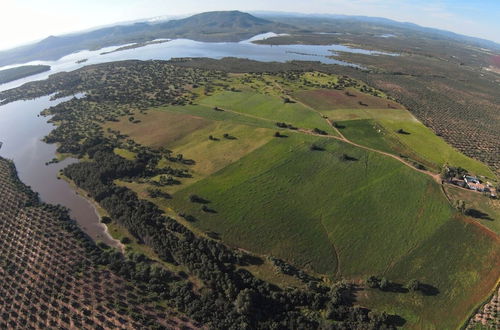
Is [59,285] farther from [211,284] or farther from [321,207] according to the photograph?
[321,207]

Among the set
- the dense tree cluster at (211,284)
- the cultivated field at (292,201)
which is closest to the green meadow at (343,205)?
the cultivated field at (292,201)

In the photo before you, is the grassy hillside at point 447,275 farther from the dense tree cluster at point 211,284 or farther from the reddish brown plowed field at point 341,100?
the reddish brown plowed field at point 341,100

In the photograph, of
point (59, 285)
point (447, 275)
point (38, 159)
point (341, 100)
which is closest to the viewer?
point (59, 285)

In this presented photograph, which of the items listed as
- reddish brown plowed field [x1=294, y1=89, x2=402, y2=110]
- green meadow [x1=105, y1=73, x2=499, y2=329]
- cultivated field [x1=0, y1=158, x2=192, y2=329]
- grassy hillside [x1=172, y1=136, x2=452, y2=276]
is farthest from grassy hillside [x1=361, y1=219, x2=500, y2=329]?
reddish brown plowed field [x1=294, y1=89, x2=402, y2=110]

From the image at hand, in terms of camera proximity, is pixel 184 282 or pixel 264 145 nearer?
pixel 184 282

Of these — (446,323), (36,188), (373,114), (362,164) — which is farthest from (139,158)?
(373,114)

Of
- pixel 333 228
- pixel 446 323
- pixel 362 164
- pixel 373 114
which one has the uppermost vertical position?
pixel 373 114

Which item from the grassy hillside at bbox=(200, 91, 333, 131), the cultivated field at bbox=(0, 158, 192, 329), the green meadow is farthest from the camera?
the grassy hillside at bbox=(200, 91, 333, 131)

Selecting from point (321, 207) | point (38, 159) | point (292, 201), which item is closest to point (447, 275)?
point (321, 207)

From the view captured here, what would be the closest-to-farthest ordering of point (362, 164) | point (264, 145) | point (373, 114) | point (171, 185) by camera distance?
point (171, 185)
point (362, 164)
point (264, 145)
point (373, 114)

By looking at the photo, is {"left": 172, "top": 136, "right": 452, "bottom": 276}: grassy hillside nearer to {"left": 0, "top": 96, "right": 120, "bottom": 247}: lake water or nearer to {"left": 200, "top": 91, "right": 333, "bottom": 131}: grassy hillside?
{"left": 0, "top": 96, "right": 120, "bottom": 247}: lake water

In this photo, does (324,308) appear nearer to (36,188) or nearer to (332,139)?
(332,139)
